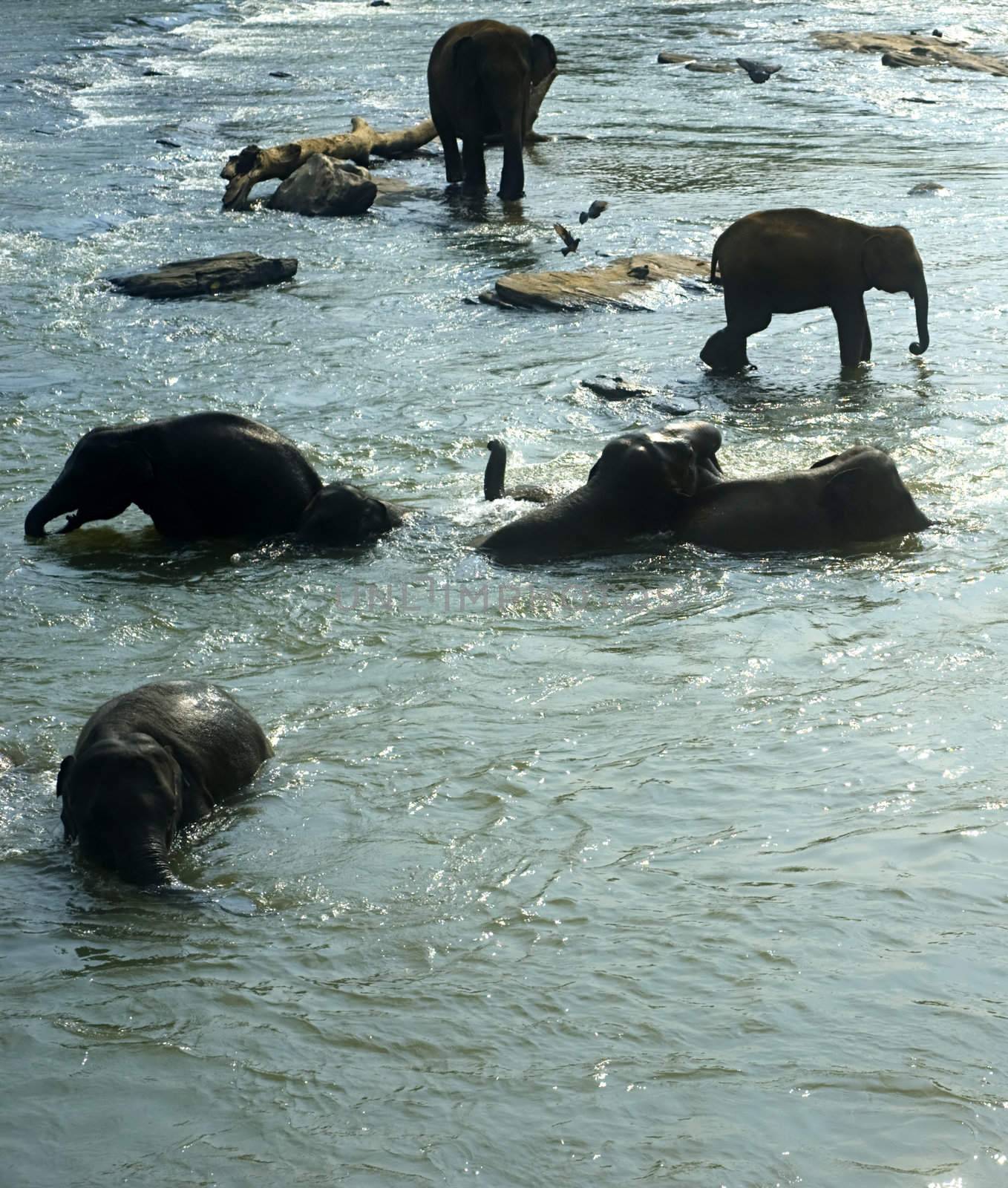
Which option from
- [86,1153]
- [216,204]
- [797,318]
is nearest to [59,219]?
[216,204]

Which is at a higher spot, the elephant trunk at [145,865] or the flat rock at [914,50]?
the flat rock at [914,50]

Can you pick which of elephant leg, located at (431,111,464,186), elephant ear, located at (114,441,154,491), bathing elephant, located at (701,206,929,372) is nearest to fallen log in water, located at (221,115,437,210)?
elephant leg, located at (431,111,464,186)

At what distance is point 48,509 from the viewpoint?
8156mm

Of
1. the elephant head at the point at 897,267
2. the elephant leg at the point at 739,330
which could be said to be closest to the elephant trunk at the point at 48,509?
the elephant leg at the point at 739,330

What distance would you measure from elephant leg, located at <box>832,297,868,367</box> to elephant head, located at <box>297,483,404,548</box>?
4.45 m

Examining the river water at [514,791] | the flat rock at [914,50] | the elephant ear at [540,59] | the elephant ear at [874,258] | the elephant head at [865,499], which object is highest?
the elephant ear at [540,59]

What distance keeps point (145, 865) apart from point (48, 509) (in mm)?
3826

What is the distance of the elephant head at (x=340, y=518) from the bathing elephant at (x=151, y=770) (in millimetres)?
2478

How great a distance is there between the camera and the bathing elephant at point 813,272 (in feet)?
36.9

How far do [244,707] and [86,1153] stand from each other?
243 centimetres

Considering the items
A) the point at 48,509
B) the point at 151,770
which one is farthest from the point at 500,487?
the point at 151,770

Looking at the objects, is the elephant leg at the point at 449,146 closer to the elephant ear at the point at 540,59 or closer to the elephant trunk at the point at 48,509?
the elephant ear at the point at 540,59

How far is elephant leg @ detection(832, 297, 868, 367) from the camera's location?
A: 1129 centimetres

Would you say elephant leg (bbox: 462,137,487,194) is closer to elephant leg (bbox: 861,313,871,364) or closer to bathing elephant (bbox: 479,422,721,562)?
elephant leg (bbox: 861,313,871,364)
